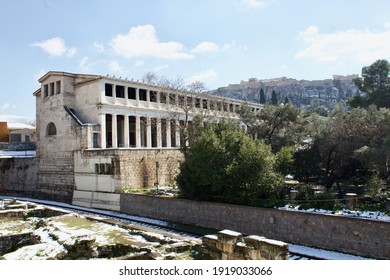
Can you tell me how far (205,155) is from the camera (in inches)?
912

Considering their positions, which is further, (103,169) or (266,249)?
(103,169)

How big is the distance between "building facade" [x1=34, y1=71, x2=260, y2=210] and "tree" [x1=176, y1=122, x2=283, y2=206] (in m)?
6.70

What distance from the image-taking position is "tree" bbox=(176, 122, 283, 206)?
867 inches

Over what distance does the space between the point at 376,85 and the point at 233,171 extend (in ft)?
102

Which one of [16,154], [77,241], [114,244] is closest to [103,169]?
[114,244]

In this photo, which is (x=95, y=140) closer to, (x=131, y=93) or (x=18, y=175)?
(x=131, y=93)

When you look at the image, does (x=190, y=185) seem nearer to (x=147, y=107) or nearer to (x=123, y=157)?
(x=123, y=157)

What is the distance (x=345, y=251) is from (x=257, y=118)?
20.3m

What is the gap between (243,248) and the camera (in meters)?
11.0

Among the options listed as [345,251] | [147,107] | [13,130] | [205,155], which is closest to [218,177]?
[205,155]

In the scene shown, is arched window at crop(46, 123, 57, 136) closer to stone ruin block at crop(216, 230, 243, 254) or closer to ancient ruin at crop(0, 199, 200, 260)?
ancient ruin at crop(0, 199, 200, 260)

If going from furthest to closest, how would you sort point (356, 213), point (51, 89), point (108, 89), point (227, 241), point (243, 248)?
point (108, 89), point (51, 89), point (356, 213), point (227, 241), point (243, 248)

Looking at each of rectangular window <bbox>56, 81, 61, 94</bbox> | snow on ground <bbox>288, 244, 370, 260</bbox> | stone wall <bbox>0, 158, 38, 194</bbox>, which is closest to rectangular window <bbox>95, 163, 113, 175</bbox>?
rectangular window <bbox>56, 81, 61, 94</bbox>

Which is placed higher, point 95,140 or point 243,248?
point 95,140
